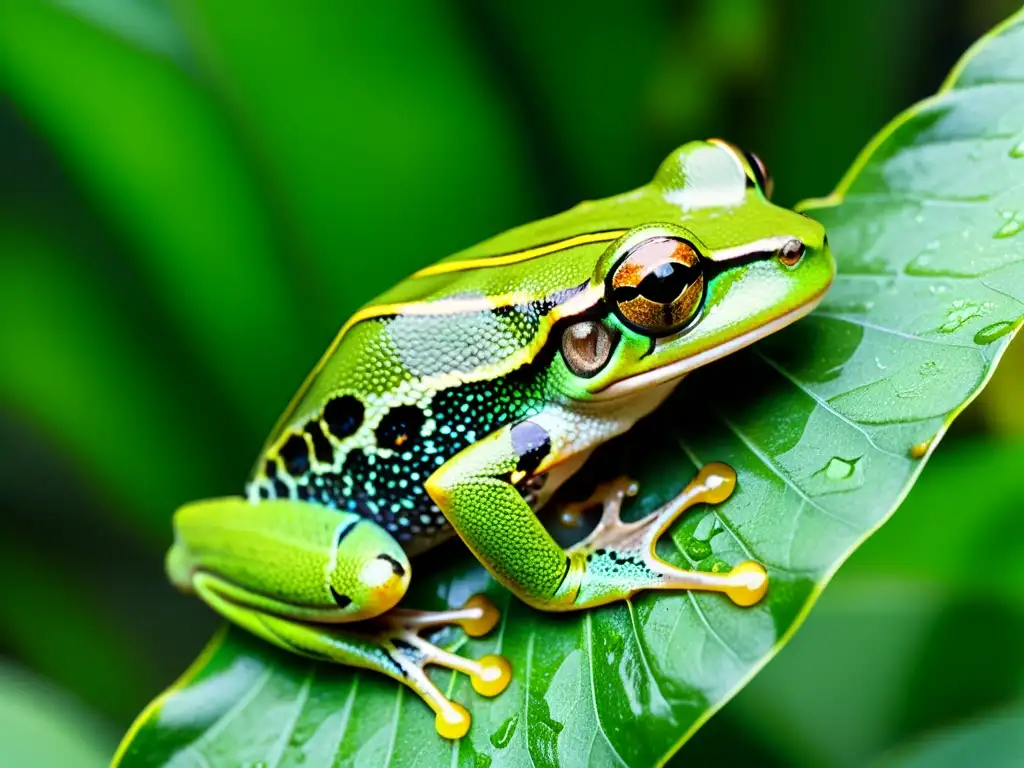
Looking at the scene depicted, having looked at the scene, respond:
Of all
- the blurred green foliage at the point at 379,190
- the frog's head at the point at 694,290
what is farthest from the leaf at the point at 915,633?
the frog's head at the point at 694,290

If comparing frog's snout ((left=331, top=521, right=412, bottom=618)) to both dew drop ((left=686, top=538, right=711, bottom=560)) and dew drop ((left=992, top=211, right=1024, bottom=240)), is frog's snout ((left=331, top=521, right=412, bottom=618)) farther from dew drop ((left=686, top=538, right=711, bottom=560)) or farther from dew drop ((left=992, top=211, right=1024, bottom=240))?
dew drop ((left=992, top=211, right=1024, bottom=240))

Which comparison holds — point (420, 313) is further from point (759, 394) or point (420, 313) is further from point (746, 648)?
point (746, 648)

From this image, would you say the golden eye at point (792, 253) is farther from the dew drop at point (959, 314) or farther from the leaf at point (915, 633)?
the leaf at point (915, 633)

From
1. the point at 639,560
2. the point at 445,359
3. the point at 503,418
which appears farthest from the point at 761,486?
the point at 445,359

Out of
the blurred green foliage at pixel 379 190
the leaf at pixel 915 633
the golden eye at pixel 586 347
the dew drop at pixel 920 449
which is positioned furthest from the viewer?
the blurred green foliage at pixel 379 190

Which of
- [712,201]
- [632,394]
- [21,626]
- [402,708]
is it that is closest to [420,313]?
[632,394]

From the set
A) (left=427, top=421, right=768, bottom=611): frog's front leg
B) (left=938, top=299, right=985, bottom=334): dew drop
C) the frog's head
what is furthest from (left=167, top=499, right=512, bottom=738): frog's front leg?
(left=938, top=299, right=985, bottom=334): dew drop

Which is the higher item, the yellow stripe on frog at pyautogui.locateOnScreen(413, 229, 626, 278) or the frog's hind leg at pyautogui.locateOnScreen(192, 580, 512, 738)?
the yellow stripe on frog at pyautogui.locateOnScreen(413, 229, 626, 278)
